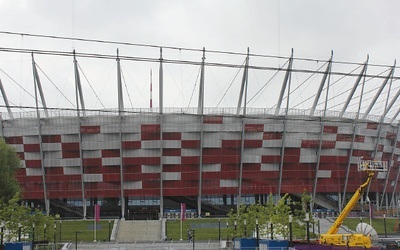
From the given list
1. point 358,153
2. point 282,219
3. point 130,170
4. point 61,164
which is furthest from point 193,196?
point 282,219

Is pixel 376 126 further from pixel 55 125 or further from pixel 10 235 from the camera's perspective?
pixel 10 235

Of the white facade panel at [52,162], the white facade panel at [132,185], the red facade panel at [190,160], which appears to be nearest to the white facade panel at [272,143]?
the red facade panel at [190,160]

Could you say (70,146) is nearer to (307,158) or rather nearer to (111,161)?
(111,161)

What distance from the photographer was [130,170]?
87.6 m

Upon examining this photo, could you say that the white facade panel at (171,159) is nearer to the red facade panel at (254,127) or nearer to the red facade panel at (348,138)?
the red facade panel at (254,127)

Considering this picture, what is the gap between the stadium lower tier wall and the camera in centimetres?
8662

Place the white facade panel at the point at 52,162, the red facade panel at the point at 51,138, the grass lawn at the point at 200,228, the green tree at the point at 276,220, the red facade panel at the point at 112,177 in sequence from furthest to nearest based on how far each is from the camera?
1. the red facade panel at the point at 112,177
2. the white facade panel at the point at 52,162
3. the red facade panel at the point at 51,138
4. the grass lawn at the point at 200,228
5. the green tree at the point at 276,220

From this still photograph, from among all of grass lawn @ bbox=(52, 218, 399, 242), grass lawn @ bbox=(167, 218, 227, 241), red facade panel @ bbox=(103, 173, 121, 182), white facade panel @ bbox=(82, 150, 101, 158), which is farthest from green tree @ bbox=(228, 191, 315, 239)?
white facade panel @ bbox=(82, 150, 101, 158)

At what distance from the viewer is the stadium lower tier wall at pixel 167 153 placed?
8662 centimetres

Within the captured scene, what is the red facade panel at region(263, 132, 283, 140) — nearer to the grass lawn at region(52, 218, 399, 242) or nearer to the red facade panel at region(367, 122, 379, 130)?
the grass lawn at region(52, 218, 399, 242)

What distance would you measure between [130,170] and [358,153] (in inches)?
1559

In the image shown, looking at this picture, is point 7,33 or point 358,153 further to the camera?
point 358,153

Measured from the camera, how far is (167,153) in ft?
288

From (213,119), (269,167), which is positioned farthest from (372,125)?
(213,119)
